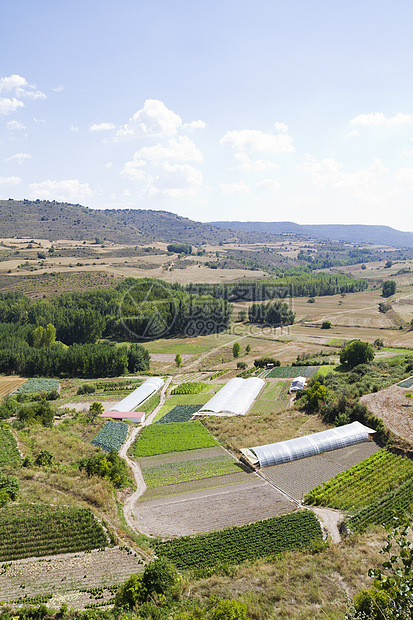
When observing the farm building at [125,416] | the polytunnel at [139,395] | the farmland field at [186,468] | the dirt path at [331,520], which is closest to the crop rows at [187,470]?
the farmland field at [186,468]

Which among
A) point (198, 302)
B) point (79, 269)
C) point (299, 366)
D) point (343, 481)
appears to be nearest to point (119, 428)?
point (343, 481)

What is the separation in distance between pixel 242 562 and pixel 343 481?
15567mm

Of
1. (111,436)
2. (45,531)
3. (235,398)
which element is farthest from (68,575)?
(235,398)

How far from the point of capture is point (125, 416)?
60562mm

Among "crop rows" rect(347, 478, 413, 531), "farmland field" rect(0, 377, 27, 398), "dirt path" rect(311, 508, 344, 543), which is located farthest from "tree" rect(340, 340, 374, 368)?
"farmland field" rect(0, 377, 27, 398)

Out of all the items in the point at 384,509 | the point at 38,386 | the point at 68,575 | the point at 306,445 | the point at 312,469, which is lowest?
the point at 38,386

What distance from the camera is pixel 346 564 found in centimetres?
2553

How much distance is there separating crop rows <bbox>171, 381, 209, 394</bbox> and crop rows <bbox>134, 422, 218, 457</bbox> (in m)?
17.3

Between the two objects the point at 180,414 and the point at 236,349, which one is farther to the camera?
Result: the point at 236,349

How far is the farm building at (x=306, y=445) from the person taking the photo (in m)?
43.5

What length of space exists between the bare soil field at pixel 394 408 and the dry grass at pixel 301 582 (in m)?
22.3

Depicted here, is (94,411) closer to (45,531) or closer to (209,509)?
(209,509)

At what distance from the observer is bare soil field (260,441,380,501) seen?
3865 centimetres

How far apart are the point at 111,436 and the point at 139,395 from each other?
17.7 metres
